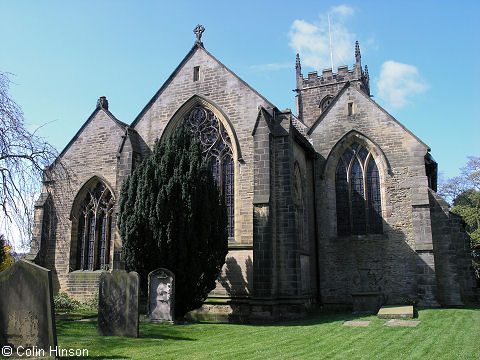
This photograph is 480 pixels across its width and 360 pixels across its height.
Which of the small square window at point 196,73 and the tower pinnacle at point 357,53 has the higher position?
the tower pinnacle at point 357,53

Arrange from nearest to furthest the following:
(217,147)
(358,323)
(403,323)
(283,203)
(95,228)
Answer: (403,323) → (358,323) → (283,203) → (217,147) → (95,228)

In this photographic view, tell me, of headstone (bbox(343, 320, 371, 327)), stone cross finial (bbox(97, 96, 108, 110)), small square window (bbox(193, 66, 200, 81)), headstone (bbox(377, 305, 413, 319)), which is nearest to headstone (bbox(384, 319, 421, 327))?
headstone (bbox(343, 320, 371, 327))

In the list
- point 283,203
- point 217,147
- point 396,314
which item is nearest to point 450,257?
point 396,314

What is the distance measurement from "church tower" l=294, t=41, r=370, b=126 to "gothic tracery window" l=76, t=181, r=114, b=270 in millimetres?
18581

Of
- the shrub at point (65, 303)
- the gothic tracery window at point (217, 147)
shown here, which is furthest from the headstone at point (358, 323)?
the shrub at point (65, 303)

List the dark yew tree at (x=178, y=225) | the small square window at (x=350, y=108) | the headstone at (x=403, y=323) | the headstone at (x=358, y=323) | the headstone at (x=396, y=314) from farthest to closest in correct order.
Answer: the small square window at (x=350, y=108)
the dark yew tree at (x=178, y=225)
the headstone at (x=396, y=314)
the headstone at (x=358, y=323)
the headstone at (x=403, y=323)

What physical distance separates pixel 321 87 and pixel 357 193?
1738 centimetres

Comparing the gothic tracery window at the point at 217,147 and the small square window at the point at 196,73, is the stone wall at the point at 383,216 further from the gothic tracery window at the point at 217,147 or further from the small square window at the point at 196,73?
the small square window at the point at 196,73

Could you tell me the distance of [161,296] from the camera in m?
13.3

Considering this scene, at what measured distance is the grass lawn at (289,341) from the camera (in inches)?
334

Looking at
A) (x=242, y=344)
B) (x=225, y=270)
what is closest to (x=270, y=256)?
(x=225, y=270)

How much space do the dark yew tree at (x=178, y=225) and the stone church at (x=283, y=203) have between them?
164 centimetres

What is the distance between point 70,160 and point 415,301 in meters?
17.8

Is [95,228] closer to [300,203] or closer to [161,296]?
[161,296]
